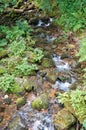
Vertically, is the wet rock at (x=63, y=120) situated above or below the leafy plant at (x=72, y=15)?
below

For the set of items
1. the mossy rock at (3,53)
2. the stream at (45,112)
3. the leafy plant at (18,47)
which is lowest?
the stream at (45,112)

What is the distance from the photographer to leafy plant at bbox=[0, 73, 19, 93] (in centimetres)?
769

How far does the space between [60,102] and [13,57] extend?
2679 mm

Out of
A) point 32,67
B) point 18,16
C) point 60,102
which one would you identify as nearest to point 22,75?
point 32,67

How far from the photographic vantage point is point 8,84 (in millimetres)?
7738

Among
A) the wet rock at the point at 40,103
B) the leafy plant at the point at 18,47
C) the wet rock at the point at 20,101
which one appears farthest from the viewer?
the leafy plant at the point at 18,47

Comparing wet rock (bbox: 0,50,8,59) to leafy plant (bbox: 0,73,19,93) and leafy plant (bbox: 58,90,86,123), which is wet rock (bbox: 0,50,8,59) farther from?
leafy plant (bbox: 58,90,86,123)

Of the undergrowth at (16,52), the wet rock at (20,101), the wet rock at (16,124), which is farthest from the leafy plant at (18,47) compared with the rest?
the wet rock at (16,124)

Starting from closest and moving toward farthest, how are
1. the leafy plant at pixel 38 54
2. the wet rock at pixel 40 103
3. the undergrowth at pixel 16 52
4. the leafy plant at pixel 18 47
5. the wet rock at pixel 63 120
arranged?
1. the wet rock at pixel 63 120
2. the wet rock at pixel 40 103
3. the undergrowth at pixel 16 52
4. the leafy plant at pixel 38 54
5. the leafy plant at pixel 18 47

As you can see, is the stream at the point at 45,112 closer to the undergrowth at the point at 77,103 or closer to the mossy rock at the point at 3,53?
the undergrowth at the point at 77,103

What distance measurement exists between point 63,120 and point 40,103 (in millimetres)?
981

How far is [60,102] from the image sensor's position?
23.4 ft

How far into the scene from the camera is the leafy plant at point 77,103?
252 inches

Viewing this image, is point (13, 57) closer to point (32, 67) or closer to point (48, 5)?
point (32, 67)
